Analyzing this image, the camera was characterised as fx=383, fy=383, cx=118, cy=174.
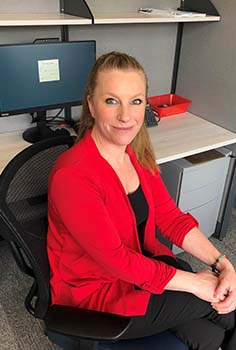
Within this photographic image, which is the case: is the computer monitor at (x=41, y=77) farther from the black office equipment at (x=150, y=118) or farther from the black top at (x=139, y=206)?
the black top at (x=139, y=206)

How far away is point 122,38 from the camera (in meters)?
2.14

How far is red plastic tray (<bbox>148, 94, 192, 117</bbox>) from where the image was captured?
2262mm

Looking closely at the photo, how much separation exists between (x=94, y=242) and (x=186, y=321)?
0.41 m

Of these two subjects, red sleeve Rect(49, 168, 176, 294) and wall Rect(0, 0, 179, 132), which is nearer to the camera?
red sleeve Rect(49, 168, 176, 294)

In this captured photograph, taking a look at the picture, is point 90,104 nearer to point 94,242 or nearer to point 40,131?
point 94,242

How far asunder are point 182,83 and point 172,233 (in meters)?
1.32

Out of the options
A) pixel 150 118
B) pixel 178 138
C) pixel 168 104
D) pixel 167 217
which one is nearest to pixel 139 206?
pixel 167 217

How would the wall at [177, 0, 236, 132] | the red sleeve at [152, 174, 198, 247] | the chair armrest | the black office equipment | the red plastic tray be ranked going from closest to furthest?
the chair armrest → the red sleeve at [152, 174, 198, 247] → the wall at [177, 0, 236, 132] → the black office equipment → the red plastic tray

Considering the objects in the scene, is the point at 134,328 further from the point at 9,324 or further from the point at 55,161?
the point at 9,324

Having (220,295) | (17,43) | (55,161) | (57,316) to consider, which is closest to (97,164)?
(55,161)

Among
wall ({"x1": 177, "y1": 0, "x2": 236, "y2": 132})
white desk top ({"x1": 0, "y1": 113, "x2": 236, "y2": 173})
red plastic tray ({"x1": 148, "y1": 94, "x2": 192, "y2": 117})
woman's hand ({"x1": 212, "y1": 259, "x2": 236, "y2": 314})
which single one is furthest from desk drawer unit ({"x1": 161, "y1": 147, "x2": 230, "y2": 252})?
woman's hand ({"x1": 212, "y1": 259, "x2": 236, "y2": 314})

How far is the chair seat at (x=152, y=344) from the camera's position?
1.07 meters

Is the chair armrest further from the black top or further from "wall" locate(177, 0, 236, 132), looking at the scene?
"wall" locate(177, 0, 236, 132)

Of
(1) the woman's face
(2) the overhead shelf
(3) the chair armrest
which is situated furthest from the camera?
(2) the overhead shelf
